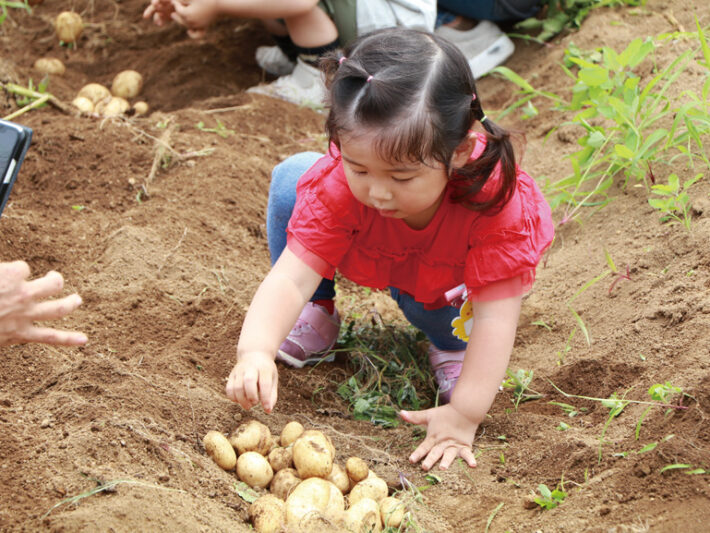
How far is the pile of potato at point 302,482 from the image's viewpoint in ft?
5.61

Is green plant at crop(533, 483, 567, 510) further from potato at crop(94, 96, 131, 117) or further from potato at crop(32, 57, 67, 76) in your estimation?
potato at crop(32, 57, 67, 76)

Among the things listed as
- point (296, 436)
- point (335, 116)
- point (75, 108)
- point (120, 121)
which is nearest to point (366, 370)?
point (296, 436)

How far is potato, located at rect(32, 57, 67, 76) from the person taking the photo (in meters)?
4.06

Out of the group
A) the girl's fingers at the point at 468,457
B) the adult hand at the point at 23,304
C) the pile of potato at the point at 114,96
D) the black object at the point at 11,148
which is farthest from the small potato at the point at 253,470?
the pile of potato at the point at 114,96

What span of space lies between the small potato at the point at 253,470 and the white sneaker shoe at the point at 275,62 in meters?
2.81

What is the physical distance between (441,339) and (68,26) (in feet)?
9.69

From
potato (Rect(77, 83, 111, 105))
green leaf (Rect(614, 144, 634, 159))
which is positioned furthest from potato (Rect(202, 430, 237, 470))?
potato (Rect(77, 83, 111, 105))

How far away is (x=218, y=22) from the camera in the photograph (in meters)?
4.59

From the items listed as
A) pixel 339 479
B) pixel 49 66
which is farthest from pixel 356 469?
pixel 49 66

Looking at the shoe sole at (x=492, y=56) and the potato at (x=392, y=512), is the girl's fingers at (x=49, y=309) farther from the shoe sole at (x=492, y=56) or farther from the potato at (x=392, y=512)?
the shoe sole at (x=492, y=56)

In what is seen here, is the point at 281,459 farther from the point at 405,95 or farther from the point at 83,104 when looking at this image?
the point at 83,104

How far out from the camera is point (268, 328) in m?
1.97

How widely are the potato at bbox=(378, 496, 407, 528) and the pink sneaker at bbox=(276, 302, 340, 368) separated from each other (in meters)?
0.70

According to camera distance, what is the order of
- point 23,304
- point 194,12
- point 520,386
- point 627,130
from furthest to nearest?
point 194,12
point 627,130
point 520,386
point 23,304
